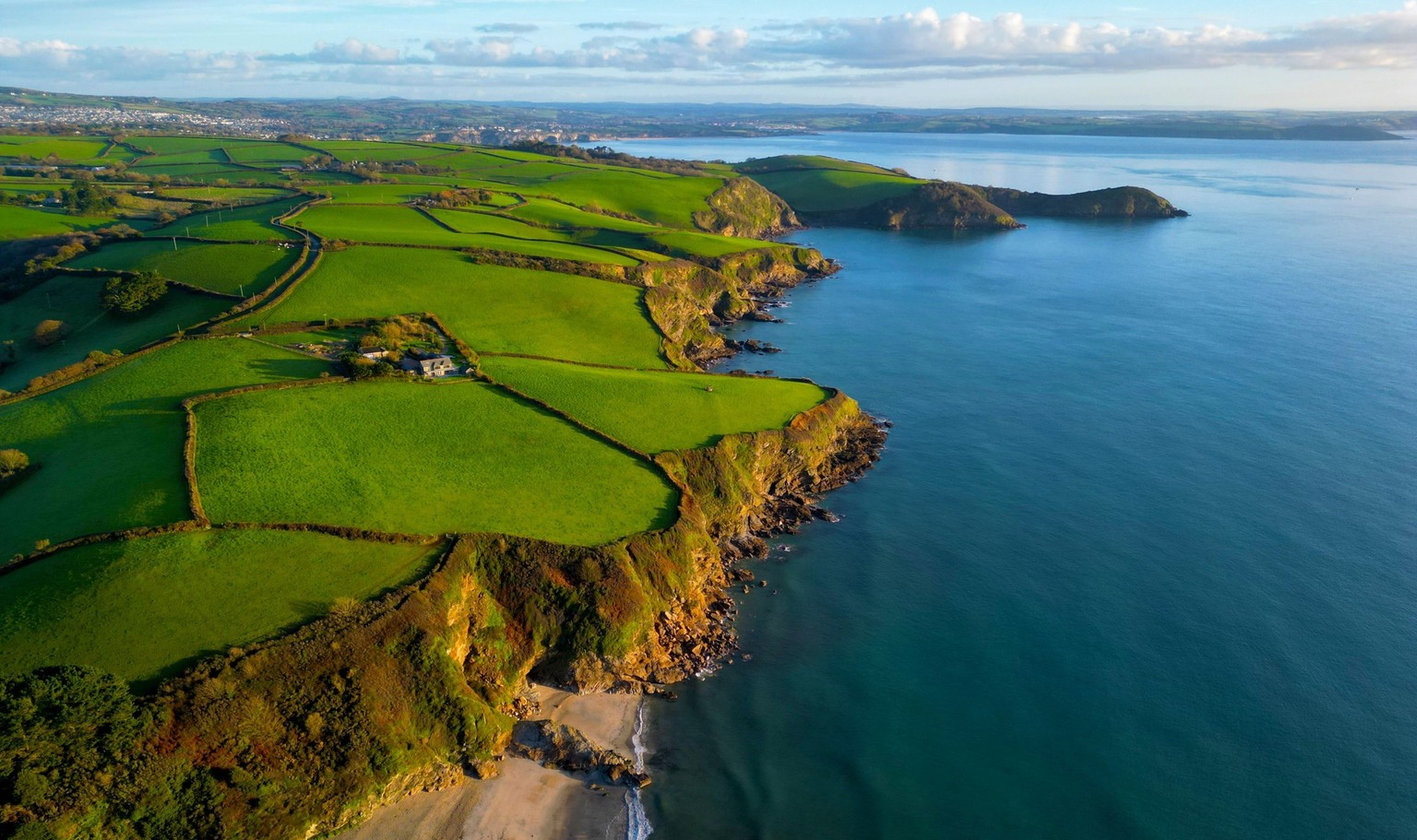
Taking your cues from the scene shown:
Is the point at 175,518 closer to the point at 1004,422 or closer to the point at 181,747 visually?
the point at 181,747

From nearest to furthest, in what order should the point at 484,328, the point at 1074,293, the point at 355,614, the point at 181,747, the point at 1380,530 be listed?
the point at 181,747 → the point at 355,614 → the point at 1380,530 → the point at 484,328 → the point at 1074,293

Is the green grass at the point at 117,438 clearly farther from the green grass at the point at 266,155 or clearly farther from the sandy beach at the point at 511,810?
the green grass at the point at 266,155

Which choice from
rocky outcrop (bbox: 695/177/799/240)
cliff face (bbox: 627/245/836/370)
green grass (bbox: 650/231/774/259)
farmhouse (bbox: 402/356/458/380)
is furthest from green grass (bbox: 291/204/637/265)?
rocky outcrop (bbox: 695/177/799/240)

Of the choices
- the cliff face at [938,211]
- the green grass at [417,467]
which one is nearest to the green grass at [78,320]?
the green grass at [417,467]

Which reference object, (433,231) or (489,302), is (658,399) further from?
(433,231)

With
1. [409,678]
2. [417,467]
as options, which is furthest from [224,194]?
[409,678]

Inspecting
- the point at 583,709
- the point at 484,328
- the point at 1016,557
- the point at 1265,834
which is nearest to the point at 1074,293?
the point at 1016,557

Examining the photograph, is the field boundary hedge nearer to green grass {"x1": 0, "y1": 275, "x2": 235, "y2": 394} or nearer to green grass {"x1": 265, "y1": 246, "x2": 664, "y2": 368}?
green grass {"x1": 265, "y1": 246, "x2": 664, "y2": 368}

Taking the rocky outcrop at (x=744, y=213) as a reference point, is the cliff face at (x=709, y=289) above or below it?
below
